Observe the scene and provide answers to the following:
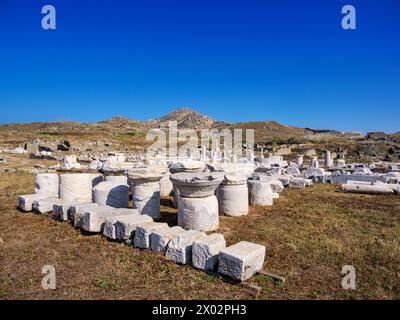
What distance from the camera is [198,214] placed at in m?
6.09

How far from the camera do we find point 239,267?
4.04 m

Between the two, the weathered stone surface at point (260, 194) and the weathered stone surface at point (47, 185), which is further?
the weathered stone surface at point (47, 185)

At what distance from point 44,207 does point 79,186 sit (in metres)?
0.96

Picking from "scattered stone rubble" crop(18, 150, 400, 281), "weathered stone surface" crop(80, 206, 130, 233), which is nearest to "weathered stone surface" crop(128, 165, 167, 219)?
"scattered stone rubble" crop(18, 150, 400, 281)

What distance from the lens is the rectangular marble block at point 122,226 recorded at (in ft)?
17.9

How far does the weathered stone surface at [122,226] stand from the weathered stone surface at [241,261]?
6.25 feet

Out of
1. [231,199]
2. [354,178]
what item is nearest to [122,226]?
[231,199]

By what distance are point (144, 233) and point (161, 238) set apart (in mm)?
392

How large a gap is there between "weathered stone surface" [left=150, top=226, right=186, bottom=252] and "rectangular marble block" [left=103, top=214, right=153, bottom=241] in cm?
54

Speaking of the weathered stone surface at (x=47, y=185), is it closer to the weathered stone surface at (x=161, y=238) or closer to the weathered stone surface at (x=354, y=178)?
the weathered stone surface at (x=161, y=238)

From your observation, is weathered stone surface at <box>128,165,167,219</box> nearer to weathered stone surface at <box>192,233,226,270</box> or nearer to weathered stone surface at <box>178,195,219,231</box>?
weathered stone surface at <box>178,195,219,231</box>

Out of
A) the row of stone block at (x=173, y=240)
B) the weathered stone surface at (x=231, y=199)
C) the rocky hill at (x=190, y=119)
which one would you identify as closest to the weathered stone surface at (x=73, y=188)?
the row of stone block at (x=173, y=240)
